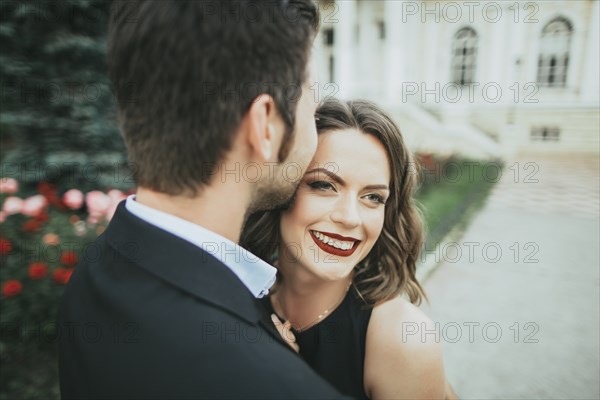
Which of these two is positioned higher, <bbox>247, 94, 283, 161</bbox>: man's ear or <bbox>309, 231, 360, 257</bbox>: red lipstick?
<bbox>247, 94, 283, 161</bbox>: man's ear

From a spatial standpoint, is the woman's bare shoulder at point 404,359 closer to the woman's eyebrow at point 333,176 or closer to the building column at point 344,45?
the woman's eyebrow at point 333,176

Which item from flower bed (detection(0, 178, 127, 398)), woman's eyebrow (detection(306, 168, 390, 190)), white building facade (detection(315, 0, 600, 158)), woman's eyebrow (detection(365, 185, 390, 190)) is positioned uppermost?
white building facade (detection(315, 0, 600, 158))

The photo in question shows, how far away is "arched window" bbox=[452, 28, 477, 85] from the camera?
16656 millimetres

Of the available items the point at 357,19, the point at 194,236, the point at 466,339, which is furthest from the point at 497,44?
the point at 194,236

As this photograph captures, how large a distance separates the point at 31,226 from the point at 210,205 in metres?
2.55

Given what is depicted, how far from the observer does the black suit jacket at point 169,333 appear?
2.62 feet

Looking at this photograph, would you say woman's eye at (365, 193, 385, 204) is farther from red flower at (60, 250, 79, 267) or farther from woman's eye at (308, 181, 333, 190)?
red flower at (60, 250, 79, 267)

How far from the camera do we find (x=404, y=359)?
5.03 ft

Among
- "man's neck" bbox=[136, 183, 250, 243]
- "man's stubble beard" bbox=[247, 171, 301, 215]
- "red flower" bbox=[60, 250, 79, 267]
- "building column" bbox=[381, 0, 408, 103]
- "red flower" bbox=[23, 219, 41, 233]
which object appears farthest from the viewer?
"building column" bbox=[381, 0, 408, 103]

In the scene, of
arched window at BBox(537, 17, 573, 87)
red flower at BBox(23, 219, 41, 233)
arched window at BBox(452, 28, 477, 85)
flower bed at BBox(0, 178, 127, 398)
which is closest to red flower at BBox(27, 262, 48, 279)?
flower bed at BBox(0, 178, 127, 398)

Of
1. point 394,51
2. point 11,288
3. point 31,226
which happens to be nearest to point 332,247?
point 11,288

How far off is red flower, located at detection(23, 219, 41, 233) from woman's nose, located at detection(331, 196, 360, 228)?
257 centimetres

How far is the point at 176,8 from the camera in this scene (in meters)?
0.95

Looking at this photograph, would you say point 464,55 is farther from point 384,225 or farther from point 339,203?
point 339,203
